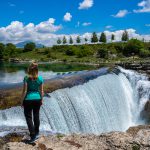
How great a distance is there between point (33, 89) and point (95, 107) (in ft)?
54.9

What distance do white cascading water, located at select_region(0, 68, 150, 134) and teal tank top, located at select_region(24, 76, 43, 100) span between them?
27.9 ft

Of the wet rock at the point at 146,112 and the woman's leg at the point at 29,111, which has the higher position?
the woman's leg at the point at 29,111

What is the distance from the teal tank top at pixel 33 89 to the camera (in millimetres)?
9948

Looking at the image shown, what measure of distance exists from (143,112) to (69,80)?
34.0 ft

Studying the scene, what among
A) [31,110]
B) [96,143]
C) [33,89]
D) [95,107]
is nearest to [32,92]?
[33,89]

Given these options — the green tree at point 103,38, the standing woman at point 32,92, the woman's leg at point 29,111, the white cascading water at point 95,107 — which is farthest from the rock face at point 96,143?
the green tree at point 103,38

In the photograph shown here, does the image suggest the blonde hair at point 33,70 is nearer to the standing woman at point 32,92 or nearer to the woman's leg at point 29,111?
the standing woman at point 32,92

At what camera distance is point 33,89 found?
1006cm

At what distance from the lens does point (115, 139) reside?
10547mm

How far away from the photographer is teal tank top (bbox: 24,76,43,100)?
995 cm

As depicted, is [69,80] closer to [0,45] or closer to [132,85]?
[132,85]

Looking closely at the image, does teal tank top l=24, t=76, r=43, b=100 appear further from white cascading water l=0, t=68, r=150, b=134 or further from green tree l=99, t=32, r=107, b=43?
green tree l=99, t=32, r=107, b=43

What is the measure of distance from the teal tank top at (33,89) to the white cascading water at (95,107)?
8.51m

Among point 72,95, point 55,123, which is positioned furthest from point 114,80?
point 55,123
